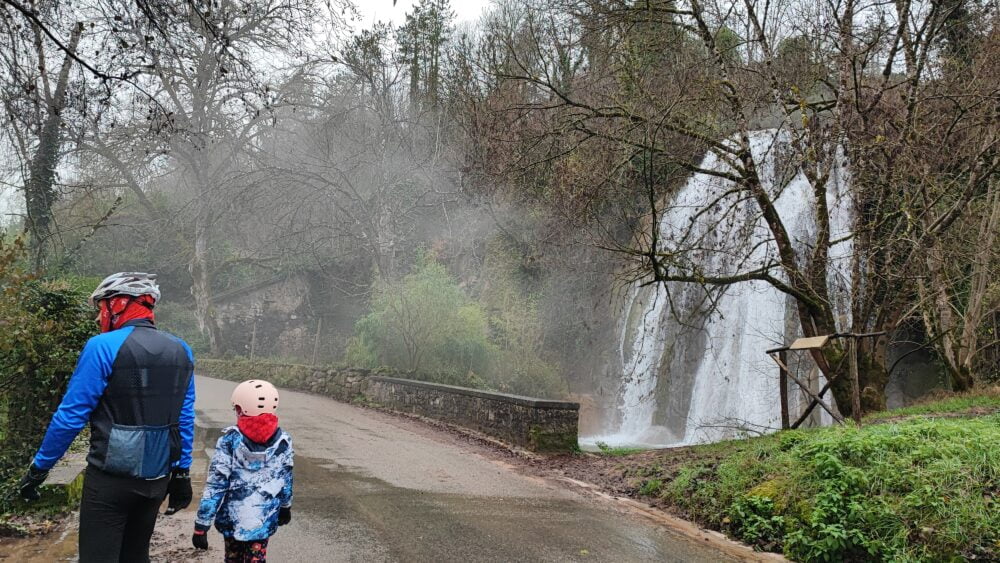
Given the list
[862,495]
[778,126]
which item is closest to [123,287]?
[862,495]

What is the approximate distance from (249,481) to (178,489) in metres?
0.33

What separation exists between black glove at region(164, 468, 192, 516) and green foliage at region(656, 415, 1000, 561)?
463 centimetres


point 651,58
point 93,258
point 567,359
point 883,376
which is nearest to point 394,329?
point 567,359

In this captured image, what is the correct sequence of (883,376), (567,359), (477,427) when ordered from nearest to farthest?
(883,376), (477,427), (567,359)

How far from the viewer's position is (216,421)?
1256 centimetres

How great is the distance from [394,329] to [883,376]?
12.6 meters

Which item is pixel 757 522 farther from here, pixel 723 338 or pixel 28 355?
pixel 723 338

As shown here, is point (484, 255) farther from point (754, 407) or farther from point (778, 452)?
point (778, 452)

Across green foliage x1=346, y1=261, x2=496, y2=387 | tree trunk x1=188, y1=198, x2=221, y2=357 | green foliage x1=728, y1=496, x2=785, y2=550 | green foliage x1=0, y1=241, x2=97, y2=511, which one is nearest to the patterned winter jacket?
green foliage x1=0, y1=241, x2=97, y2=511

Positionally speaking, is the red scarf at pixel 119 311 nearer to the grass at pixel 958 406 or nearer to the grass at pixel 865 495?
the grass at pixel 865 495

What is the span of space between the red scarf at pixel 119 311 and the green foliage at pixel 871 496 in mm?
5095

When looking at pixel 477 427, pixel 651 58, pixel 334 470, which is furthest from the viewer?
pixel 477 427

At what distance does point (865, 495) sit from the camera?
221 inches

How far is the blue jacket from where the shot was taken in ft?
9.99
